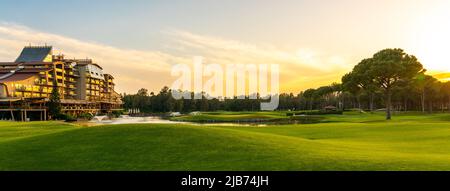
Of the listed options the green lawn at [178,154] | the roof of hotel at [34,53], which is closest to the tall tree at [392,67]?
the green lawn at [178,154]

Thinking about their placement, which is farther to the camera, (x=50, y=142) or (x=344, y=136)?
(x=344, y=136)

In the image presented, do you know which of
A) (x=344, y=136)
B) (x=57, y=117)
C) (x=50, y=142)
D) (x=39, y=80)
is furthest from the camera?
(x=39, y=80)

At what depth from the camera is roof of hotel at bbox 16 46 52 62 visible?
159m

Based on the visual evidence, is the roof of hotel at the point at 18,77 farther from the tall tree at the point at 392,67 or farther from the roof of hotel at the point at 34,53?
the tall tree at the point at 392,67

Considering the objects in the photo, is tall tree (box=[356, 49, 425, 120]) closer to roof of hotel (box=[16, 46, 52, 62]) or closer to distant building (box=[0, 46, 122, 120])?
distant building (box=[0, 46, 122, 120])

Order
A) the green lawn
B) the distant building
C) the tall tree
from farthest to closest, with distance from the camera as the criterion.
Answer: the distant building → the tall tree → the green lawn

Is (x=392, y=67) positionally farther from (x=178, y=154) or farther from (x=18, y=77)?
(x=18, y=77)

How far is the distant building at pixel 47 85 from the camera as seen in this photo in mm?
110938

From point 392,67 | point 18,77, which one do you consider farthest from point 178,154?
point 18,77

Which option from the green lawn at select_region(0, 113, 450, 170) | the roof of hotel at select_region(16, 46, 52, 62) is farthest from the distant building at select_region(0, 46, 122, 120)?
the green lawn at select_region(0, 113, 450, 170)
